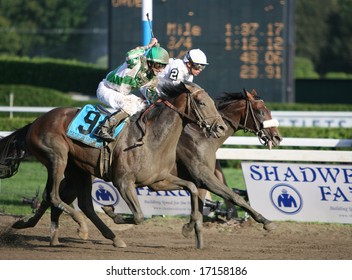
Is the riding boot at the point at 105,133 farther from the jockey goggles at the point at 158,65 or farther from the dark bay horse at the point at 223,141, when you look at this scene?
the dark bay horse at the point at 223,141

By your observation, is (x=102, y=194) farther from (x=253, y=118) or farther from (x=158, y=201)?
(x=253, y=118)

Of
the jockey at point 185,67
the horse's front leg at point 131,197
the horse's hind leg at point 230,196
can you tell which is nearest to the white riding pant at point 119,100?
the horse's front leg at point 131,197

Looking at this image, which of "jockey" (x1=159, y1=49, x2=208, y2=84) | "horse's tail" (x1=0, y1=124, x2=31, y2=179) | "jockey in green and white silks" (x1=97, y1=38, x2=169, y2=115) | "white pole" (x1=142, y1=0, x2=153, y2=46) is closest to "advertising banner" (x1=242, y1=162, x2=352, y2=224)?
"jockey" (x1=159, y1=49, x2=208, y2=84)

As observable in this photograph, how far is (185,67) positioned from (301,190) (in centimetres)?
175

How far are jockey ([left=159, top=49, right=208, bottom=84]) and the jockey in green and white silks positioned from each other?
60cm

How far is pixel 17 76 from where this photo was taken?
23.3 metres

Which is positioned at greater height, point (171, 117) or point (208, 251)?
point (171, 117)

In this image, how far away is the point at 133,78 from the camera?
23.9ft

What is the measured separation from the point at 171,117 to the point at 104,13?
44683 mm

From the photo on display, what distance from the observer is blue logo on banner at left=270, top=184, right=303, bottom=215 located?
885 cm

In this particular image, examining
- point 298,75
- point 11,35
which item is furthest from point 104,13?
point 298,75

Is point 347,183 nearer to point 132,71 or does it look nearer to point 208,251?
point 208,251

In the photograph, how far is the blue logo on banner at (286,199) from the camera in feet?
29.0

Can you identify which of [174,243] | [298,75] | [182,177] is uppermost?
[182,177]
